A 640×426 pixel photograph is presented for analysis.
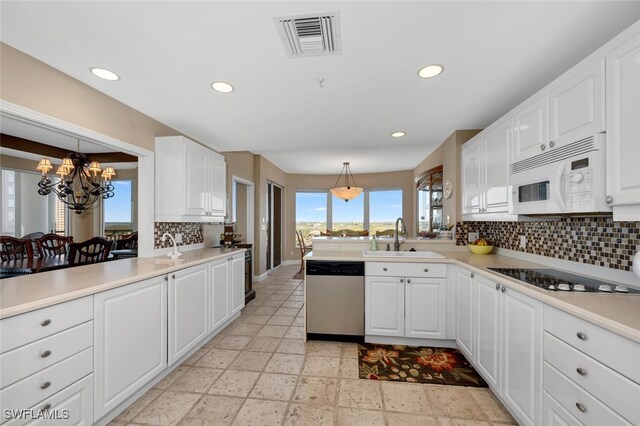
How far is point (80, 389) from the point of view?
1492 millimetres

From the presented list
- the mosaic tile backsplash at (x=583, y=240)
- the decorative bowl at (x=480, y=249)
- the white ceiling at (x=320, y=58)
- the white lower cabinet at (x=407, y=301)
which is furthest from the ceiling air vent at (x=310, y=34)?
the decorative bowl at (x=480, y=249)

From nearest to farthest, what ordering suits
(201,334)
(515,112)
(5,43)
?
(5,43), (515,112), (201,334)

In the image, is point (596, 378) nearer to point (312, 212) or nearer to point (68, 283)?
point (68, 283)

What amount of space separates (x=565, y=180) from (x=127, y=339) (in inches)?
116

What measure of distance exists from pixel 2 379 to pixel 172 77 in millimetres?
1965

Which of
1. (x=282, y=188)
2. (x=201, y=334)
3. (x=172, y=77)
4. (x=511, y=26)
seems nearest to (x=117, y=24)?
(x=172, y=77)

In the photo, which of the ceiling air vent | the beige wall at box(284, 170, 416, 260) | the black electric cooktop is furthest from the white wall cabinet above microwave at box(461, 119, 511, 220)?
the beige wall at box(284, 170, 416, 260)

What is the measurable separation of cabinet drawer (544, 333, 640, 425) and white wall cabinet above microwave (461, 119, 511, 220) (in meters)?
1.22

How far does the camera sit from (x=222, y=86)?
84.3 inches

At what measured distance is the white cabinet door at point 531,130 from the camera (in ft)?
5.86

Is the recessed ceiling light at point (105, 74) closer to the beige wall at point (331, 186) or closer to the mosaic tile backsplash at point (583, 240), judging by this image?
the mosaic tile backsplash at point (583, 240)

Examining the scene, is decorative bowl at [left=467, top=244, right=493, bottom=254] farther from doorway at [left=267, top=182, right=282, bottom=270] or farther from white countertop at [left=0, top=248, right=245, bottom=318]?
doorway at [left=267, top=182, right=282, bottom=270]

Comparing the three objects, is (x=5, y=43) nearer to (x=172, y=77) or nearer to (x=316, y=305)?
(x=172, y=77)

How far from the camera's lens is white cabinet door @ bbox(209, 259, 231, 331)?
9.23ft
